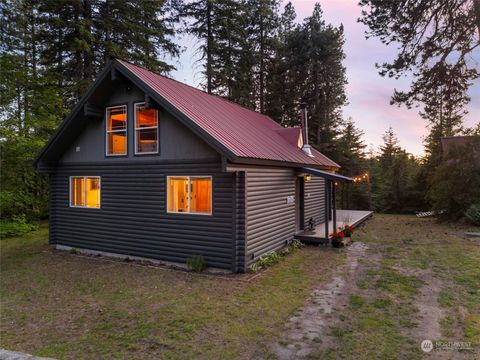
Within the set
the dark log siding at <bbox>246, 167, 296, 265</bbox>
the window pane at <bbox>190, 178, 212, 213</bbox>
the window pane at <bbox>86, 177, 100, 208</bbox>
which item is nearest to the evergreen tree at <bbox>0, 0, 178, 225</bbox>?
the window pane at <bbox>86, 177, 100, 208</bbox>

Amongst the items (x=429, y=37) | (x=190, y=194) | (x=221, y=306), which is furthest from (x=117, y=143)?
(x=429, y=37)

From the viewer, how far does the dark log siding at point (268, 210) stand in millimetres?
8281

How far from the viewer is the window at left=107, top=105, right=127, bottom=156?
32.0ft

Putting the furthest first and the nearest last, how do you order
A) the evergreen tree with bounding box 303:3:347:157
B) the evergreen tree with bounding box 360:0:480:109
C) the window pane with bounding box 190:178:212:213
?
the evergreen tree with bounding box 303:3:347:157 < the evergreen tree with bounding box 360:0:480:109 < the window pane with bounding box 190:178:212:213

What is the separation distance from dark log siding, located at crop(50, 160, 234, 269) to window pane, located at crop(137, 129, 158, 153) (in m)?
0.42

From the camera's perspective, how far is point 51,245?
38.3 feet

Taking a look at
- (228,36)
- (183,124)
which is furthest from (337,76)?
(183,124)

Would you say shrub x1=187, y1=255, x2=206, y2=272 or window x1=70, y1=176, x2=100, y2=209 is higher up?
window x1=70, y1=176, x2=100, y2=209

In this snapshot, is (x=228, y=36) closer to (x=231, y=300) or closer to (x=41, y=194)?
(x=41, y=194)

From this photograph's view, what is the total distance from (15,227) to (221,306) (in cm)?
1342

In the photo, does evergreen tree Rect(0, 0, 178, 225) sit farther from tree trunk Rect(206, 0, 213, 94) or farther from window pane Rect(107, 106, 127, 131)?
window pane Rect(107, 106, 127, 131)

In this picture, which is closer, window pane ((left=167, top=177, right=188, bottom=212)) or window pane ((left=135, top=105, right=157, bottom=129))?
window pane ((left=167, top=177, right=188, bottom=212))

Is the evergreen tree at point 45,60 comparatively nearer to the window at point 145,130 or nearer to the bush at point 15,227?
the bush at point 15,227

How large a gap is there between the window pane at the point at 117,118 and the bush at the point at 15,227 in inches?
343
